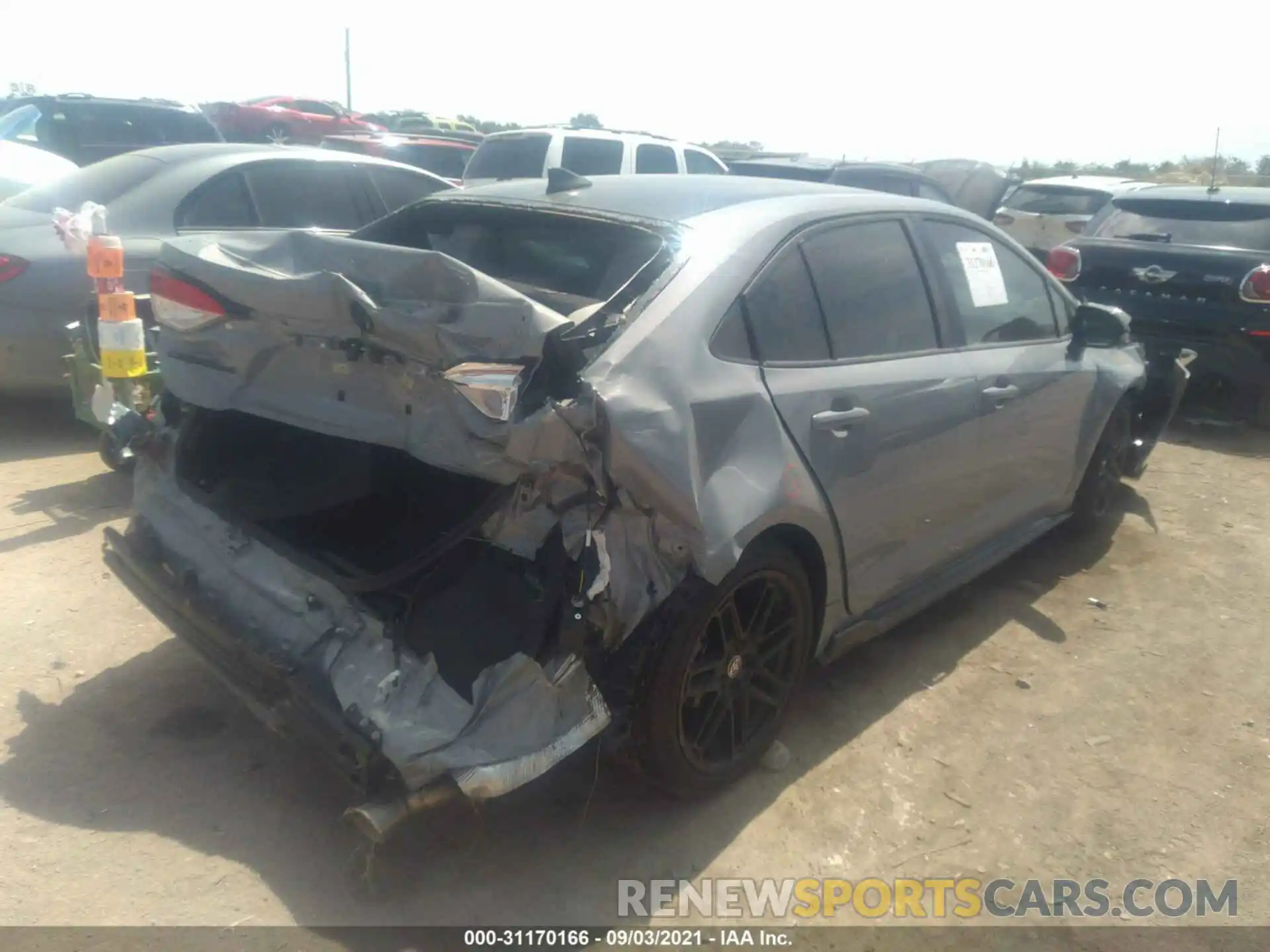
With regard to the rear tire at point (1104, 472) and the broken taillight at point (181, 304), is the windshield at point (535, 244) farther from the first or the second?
the rear tire at point (1104, 472)

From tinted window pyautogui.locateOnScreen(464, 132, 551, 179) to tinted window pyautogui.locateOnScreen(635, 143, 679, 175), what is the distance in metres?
1.05

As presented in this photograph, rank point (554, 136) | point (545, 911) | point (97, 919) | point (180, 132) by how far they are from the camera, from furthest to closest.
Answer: point (180, 132)
point (554, 136)
point (545, 911)
point (97, 919)

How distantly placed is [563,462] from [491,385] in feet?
0.82

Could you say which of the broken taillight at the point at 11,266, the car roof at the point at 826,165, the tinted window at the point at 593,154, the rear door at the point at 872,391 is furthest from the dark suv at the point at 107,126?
the rear door at the point at 872,391

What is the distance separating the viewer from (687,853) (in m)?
2.86

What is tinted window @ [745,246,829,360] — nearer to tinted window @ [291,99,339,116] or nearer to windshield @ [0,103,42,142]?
windshield @ [0,103,42,142]

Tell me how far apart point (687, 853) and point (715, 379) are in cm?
134

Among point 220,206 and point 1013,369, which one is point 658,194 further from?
point 220,206

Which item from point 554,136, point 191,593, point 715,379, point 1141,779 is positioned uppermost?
point 554,136

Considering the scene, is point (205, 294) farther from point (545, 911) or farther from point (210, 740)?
point (545, 911)

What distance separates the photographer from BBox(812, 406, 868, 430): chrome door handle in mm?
2994

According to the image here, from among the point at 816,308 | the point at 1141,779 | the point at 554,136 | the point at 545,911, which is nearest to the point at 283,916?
the point at 545,911

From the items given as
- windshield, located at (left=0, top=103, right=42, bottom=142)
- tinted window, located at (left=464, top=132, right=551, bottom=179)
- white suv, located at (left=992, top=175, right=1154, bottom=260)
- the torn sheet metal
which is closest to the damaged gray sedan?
the torn sheet metal

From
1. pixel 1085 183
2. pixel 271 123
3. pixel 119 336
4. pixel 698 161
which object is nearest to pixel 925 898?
pixel 119 336
